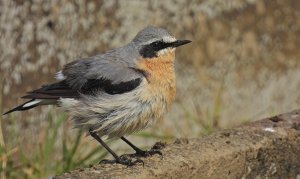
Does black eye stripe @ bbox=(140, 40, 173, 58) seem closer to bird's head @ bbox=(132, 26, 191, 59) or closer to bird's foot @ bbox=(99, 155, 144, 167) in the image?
bird's head @ bbox=(132, 26, 191, 59)

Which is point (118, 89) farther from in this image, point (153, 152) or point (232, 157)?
point (232, 157)

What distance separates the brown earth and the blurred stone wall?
86.1 inches

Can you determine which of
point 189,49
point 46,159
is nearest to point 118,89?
point 46,159

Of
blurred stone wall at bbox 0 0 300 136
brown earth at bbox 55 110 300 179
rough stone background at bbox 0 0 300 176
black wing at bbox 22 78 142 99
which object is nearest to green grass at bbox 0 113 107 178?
rough stone background at bbox 0 0 300 176

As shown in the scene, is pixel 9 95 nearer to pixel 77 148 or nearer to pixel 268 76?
pixel 77 148

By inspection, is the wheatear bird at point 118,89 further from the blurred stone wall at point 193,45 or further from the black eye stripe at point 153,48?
the blurred stone wall at point 193,45

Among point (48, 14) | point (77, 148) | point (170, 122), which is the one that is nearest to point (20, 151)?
point (77, 148)

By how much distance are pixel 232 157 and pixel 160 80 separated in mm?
790

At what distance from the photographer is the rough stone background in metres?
7.53

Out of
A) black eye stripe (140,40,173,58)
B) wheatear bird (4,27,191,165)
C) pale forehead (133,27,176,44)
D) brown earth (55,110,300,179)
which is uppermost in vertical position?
pale forehead (133,27,176,44)

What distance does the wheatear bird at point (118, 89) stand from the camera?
562cm

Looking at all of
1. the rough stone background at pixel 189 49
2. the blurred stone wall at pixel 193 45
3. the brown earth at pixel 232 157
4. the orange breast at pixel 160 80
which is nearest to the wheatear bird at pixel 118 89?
the orange breast at pixel 160 80

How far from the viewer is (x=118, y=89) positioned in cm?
570

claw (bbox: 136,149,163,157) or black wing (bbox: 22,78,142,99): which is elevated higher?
black wing (bbox: 22,78,142,99)
